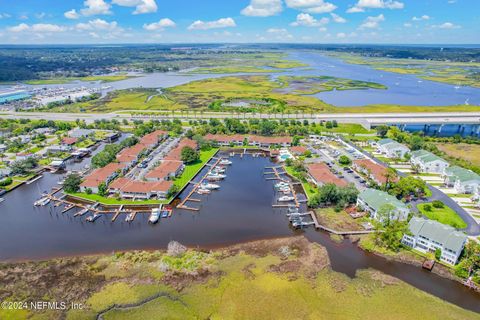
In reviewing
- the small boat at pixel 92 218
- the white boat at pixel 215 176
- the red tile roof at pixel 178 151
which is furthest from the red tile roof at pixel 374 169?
the small boat at pixel 92 218

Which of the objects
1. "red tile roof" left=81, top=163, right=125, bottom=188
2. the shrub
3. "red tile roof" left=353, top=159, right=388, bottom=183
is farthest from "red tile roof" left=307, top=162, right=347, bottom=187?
"red tile roof" left=81, top=163, right=125, bottom=188

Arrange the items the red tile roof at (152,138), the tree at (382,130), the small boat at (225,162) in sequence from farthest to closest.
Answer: the tree at (382,130)
the red tile roof at (152,138)
the small boat at (225,162)

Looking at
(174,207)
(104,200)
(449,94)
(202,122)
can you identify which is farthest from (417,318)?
(449,94)

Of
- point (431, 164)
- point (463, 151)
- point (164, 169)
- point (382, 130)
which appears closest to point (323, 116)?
point (382, 130)

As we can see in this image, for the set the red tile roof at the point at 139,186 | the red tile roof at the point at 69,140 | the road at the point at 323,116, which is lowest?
the red tile roof at the point at 139,186

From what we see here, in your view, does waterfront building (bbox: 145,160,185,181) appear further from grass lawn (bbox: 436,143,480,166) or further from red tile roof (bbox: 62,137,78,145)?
grass lawn (bbox: 436,143,480,166)

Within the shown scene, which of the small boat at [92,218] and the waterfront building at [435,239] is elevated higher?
the waterfront building at [435,239]

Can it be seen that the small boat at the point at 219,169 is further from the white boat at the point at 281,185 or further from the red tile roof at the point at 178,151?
the white boat at the point at 281,185

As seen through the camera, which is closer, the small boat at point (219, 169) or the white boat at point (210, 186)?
the white boat at point (210, 186)
